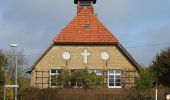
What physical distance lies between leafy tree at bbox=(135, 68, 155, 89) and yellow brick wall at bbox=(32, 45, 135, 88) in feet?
19.0

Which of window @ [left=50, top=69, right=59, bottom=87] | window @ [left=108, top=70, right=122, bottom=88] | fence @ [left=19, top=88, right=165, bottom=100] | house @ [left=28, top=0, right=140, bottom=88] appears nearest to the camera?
fence @ [left=19, top=88, right=165, bottom=100]

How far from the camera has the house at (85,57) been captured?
55.4 m

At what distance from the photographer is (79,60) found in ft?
184

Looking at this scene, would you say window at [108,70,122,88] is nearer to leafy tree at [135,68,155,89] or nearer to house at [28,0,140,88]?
house at [28,0,140,88]

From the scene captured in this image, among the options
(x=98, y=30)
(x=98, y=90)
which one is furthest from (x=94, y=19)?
(x=98, y=90)

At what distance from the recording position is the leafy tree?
4856cm

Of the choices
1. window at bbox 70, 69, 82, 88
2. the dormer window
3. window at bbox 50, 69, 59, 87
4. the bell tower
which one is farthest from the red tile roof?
window at bbox 70, 69, 82, 88

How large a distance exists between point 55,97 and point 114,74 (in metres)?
12.0

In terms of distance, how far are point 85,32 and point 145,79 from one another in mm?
11232

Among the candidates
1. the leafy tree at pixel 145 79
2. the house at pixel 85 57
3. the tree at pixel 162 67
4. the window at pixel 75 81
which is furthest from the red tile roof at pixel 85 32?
the leafy tree at pixel 145 79

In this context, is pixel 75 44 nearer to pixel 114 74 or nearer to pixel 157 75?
pixel 114 74

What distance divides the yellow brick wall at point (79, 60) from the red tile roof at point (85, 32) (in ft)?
2.64

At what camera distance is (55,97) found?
45.3 meters

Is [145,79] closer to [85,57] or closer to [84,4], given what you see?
[85,57]
